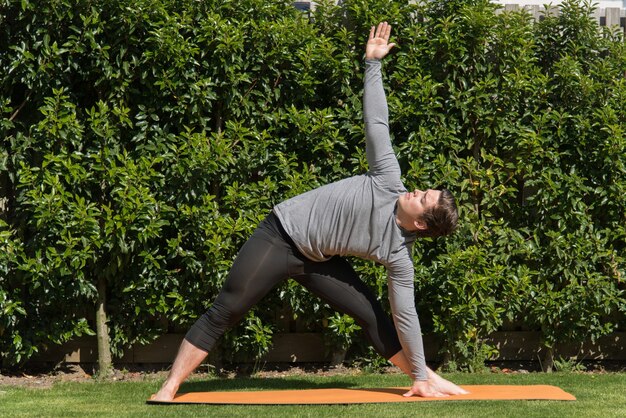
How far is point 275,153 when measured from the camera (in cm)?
652

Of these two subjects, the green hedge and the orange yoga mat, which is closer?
the orange yoga mat

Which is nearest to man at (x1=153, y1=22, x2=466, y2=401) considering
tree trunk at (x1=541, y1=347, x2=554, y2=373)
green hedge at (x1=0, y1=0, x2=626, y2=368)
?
green hedge at (x1=0, y1=0, x2=626, y2=368)

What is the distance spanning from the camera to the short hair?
513cm

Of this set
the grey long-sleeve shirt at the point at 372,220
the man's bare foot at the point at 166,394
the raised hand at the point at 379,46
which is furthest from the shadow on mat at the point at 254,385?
the raised hand at the point at 379,46

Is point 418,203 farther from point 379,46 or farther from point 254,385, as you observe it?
point 254,385

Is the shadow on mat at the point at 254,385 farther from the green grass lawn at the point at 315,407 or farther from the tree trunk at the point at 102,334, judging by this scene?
the tree trunk at the point at 102,334

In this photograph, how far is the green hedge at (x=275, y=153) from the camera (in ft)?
20.5

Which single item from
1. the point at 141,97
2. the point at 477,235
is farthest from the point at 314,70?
the point at 477,235

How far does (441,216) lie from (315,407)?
4.15ft

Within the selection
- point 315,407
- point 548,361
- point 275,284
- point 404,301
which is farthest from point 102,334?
point 548,361

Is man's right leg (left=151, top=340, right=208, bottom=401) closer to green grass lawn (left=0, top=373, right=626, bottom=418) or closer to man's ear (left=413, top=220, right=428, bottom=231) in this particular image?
green grass lawn (left=0, top=373, right=626, bottom=418)

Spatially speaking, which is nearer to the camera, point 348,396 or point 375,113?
point 375,113

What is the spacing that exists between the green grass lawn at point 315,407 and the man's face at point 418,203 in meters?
1.06

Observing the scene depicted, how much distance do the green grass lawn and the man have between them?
0.31 m
